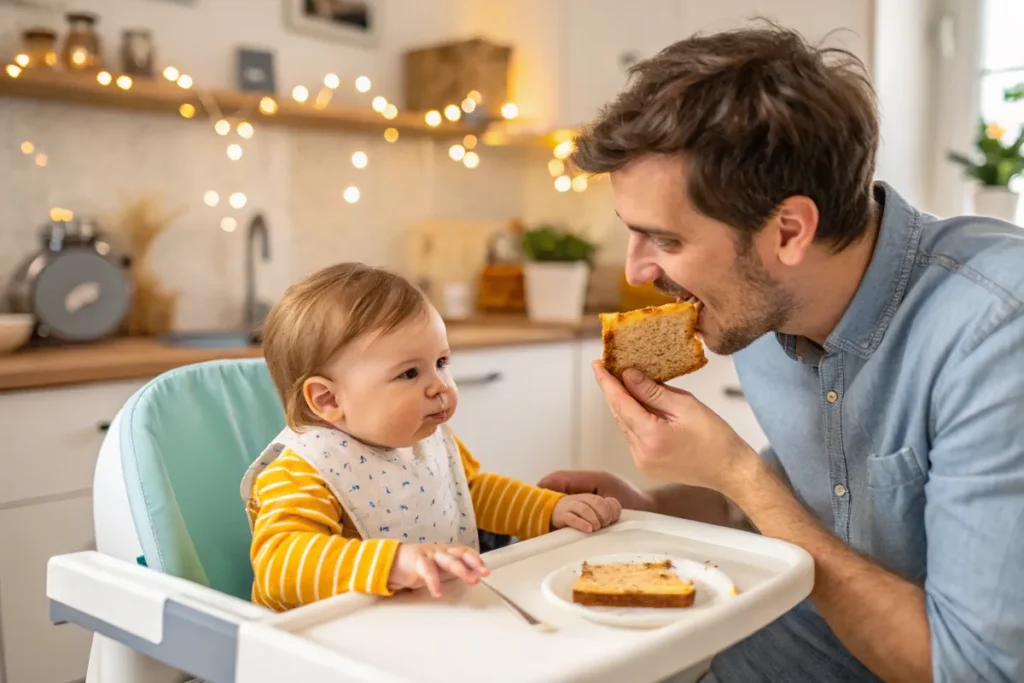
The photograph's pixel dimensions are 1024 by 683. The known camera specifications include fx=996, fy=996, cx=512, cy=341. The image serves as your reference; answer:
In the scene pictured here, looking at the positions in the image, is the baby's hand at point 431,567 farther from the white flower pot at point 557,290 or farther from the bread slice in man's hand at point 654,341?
the white flower pot at point 557,290

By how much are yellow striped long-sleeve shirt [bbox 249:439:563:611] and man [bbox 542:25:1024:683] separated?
0.35 metres

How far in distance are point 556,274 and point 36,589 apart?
5.94 feet

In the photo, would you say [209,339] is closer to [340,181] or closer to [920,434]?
[340,181]

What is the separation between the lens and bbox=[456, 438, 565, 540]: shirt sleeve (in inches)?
52.8

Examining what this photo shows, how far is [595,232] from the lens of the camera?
395 cm

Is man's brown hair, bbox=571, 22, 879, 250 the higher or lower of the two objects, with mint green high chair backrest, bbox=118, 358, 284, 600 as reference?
higher

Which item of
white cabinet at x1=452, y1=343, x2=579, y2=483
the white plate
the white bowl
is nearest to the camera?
the white plate

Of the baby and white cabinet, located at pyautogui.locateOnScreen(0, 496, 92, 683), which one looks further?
white cabinet, located at pyautogui.locateOnScreen(0, 496, 92, 683)

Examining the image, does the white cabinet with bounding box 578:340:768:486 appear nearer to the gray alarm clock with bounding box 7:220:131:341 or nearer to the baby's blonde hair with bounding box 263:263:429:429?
the gray alarm clock with bounding box 7:220:131:341

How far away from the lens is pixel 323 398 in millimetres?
1255

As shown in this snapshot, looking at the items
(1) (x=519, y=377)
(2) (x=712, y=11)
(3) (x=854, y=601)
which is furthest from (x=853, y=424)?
(2) (x=712, y=11)

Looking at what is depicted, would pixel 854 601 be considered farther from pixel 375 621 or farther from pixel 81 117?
pixel 81 117

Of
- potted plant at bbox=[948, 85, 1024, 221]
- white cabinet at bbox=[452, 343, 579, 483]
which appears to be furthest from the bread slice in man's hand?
potted plant at bbox=[948, 85, 1024, 221]

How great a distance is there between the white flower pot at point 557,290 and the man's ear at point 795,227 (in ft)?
6.46
